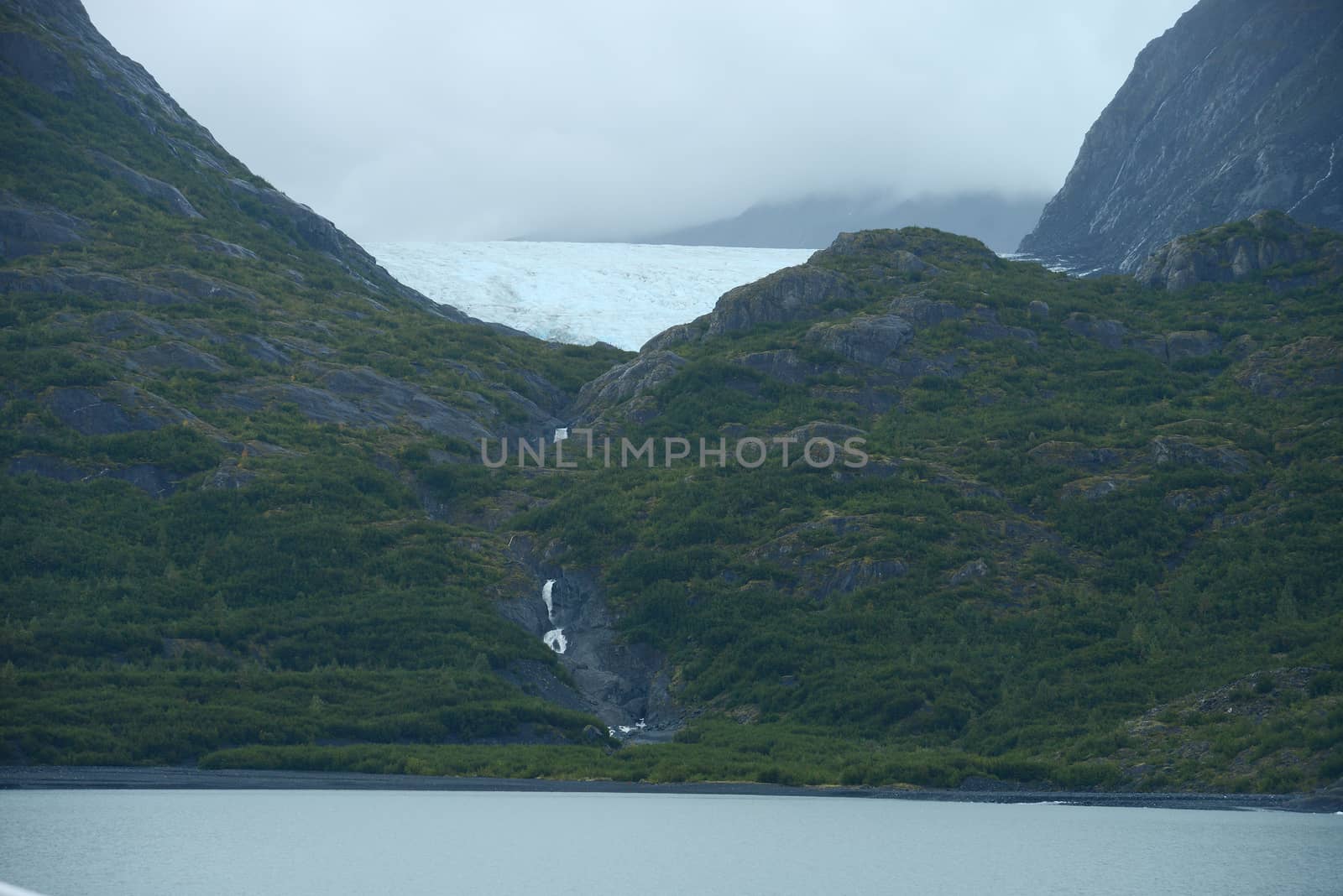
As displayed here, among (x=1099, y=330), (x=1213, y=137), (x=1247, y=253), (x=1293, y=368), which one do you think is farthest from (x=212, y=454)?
(x=1213, y=137)

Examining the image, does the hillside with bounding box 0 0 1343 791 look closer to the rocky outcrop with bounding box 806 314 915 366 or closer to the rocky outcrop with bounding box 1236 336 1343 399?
the rocky outcrop with bounding box 806 314 915 366

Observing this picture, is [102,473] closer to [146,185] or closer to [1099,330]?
[146,185]

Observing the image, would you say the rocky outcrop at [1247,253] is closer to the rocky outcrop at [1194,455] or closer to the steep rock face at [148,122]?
the rocky outcrop at [1194,455]

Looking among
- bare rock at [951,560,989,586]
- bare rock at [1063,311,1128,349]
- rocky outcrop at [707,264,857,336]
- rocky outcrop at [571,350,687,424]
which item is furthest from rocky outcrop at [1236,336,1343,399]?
rocky outcrop at [571,350,687,424]

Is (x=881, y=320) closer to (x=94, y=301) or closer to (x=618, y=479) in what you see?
(x=618, y=479)

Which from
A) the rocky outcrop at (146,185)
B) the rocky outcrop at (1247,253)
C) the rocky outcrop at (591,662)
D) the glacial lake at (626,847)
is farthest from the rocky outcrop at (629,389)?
→ the glacial lake at (626,847)

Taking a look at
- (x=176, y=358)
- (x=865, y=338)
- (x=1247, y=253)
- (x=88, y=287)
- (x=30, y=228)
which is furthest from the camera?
(x=1247, y=253)

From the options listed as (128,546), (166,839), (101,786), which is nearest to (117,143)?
(128,546)
